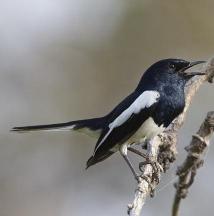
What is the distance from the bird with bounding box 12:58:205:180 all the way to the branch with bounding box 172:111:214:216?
5.72 feet

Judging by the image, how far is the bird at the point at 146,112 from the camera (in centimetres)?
474

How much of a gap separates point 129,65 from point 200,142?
16.6 ft

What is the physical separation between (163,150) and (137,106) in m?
0.36

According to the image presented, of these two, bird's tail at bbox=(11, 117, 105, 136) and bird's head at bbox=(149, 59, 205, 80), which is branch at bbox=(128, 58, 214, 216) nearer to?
bird's head at bbox=(149, 59, 205, 80)

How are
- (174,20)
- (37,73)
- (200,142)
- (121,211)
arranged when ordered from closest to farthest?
(200,142), (121,211), (174,20), (37,73)

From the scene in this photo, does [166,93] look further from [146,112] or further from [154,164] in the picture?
[154,164]

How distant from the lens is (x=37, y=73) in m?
8.75

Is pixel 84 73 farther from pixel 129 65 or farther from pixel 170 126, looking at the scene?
pixel 170 126

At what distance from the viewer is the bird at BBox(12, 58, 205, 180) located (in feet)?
15.5

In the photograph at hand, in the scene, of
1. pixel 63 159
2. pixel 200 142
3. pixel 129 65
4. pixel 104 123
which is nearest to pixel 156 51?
pixel 129 65

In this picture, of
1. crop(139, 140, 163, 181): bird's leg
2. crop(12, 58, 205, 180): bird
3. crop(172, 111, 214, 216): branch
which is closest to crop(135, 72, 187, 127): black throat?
crop(12, 58, 205, 180): bird

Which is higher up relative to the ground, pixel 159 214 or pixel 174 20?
pixel 174 20

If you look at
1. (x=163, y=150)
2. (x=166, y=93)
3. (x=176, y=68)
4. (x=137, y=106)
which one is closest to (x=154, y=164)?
(x=163, y=150)

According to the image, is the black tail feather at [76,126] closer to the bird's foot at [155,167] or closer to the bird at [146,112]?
the bird at [146,112]
